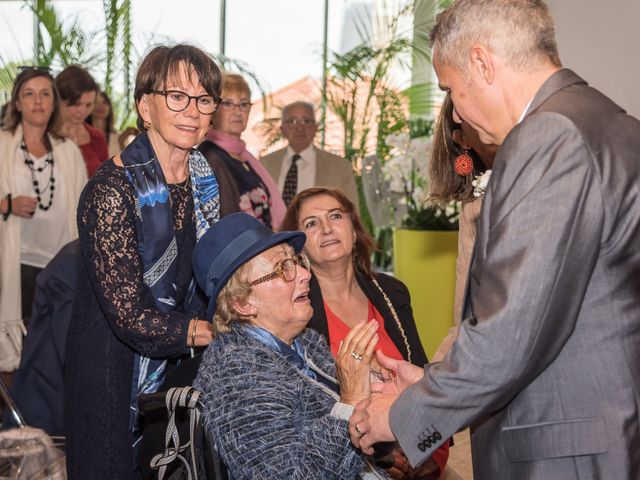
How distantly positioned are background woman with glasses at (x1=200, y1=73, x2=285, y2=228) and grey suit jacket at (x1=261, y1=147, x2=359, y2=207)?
1580mm

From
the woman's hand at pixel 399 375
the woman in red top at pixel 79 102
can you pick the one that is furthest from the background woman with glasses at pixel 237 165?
the woman's hand at pixel 399 375

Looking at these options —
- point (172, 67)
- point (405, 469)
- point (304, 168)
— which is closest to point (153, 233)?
point (172, 67)

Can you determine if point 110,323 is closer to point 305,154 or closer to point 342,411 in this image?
point 342,411

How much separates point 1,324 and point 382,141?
20.5ft

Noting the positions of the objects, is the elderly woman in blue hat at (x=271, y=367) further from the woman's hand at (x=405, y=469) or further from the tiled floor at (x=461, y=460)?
the tiled floor at (x=461, y=460)

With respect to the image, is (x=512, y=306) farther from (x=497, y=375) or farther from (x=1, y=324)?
(x=1, y=324)

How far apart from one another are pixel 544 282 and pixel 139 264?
1421 millimetres

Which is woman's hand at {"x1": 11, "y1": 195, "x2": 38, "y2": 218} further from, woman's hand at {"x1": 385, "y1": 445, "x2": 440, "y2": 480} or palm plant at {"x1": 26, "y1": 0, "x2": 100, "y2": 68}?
palm plant at {"x1": 26, "y1": 0, "x2": 100, "y2": 68}

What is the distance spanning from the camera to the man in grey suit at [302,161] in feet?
22.2

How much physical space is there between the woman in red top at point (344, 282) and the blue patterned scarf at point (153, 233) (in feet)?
2.55

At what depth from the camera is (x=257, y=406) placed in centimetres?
238

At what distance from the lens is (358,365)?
2.48m

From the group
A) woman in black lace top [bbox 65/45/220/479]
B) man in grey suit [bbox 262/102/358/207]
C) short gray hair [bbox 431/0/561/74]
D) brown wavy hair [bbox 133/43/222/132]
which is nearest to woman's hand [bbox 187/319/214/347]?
woman in black lace top [bbox 65/45/220/479]

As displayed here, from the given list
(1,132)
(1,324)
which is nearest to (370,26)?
(1,132)
